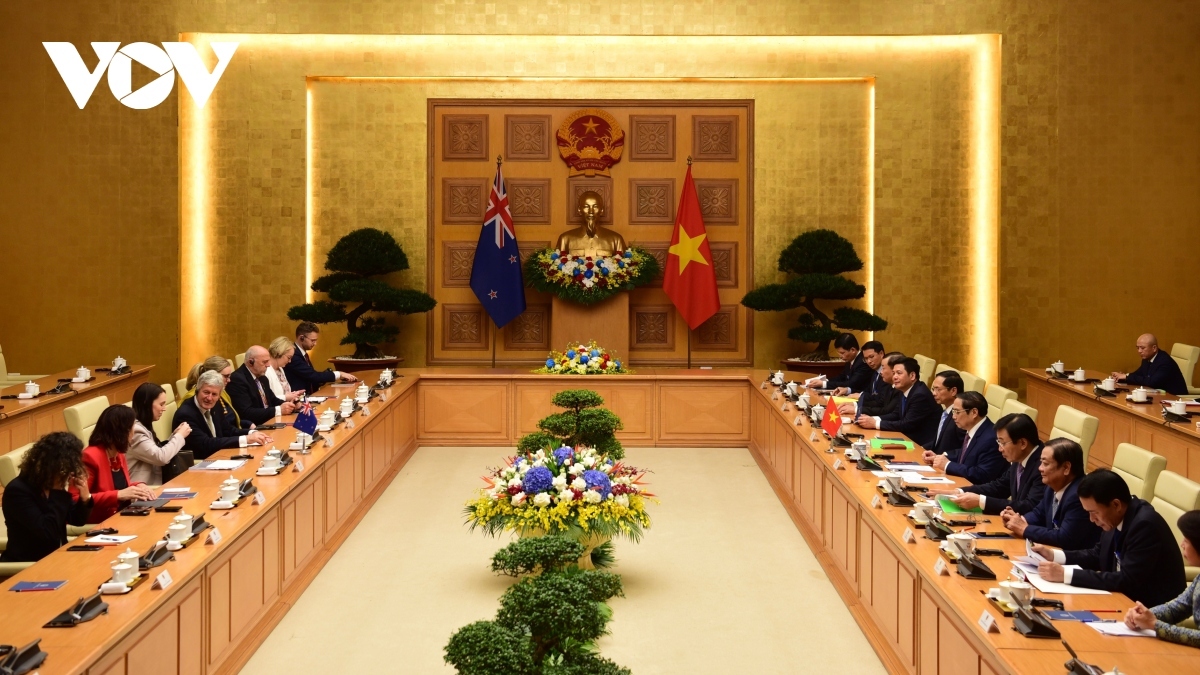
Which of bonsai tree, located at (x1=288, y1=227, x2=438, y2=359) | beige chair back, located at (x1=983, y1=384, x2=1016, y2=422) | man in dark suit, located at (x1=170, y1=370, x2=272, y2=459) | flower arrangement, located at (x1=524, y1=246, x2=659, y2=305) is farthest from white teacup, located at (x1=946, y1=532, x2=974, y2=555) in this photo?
bonsai tree, located at (x1=288, y1=227, x2=438, y2=359)

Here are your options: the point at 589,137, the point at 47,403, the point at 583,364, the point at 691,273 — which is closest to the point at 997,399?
the point at 583,364

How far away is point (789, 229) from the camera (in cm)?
1244

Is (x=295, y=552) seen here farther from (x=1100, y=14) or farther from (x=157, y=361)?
(x=1100, y=14)

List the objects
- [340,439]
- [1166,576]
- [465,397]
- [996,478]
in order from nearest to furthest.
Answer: [1166,576] < [996,478] < [340,439] < [465,397]

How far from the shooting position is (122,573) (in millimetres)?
4246

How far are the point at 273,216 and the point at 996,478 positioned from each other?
333 inches

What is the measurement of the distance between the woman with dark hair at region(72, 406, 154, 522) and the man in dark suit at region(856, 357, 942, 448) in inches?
188

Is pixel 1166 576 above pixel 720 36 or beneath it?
beneath

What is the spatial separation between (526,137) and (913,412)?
611cm

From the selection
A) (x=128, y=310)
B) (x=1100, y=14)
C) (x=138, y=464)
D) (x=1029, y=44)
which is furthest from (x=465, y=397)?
(x=1100, y=14)

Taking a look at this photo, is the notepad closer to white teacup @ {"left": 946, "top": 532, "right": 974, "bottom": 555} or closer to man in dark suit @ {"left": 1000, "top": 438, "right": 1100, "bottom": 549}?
white teacup @ {"left": 946, "top": 532, "right": 974, "bottom": 555}

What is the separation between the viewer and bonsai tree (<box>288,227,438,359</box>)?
11.4 meters

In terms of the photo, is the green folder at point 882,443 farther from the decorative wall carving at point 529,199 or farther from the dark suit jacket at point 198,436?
the decorative wall carving at point 529,199

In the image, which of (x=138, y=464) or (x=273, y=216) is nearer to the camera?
(x=138, y=464)
